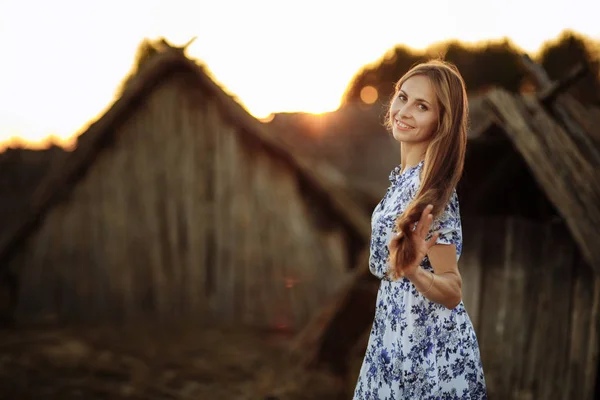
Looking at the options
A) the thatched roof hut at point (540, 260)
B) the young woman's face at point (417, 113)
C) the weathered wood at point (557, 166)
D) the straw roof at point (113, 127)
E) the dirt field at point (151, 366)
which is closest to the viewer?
the young woman's face at point (417, 113)

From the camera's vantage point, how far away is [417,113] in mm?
2240

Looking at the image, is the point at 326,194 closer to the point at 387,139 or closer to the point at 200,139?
the point at 200,139

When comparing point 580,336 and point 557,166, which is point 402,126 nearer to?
point 557,166

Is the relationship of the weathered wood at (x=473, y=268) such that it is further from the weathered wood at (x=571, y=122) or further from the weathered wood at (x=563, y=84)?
the weathered wood at (x=563, y=84)

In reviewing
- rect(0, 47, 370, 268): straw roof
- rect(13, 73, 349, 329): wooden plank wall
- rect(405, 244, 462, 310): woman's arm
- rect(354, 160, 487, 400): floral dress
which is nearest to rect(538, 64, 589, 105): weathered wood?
rect(354, 160, 487, 400): floral dress

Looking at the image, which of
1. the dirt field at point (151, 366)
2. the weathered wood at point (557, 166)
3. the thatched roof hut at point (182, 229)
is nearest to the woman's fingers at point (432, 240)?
the weathered wood at point (557, 166)

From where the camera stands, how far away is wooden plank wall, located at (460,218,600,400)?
4156 millimetres

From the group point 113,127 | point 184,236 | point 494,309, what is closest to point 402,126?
point 494,309

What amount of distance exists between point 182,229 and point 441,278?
718 cm

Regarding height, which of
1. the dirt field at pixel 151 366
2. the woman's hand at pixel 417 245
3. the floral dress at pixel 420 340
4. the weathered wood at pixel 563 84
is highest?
the weathered wood at pixel 563 84

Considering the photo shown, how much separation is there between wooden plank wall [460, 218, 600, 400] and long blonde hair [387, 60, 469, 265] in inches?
99.1

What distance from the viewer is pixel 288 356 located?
7.43m

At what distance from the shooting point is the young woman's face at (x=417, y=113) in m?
2.24

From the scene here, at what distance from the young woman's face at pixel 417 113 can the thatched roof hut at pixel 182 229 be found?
6.22 metres
